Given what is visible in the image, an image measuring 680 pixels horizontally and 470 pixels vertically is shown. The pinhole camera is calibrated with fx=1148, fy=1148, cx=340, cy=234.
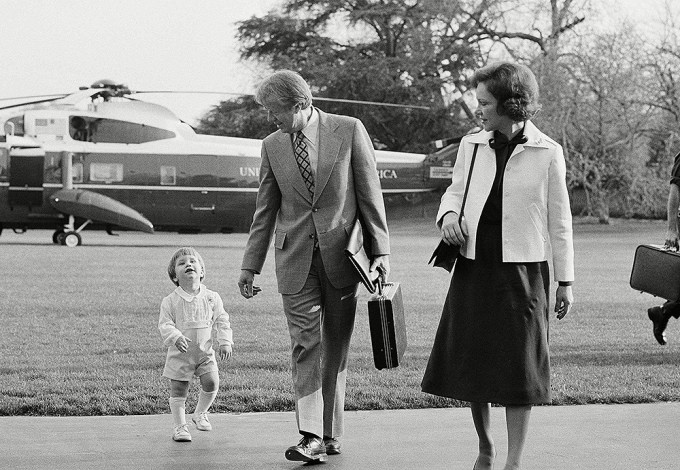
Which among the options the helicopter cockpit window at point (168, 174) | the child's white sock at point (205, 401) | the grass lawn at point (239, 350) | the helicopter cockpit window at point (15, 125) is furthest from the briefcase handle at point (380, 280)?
the helicopter cockpit window at point (15, 125)

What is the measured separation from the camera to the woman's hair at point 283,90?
17.3 ft

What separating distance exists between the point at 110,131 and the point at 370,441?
1029 inches

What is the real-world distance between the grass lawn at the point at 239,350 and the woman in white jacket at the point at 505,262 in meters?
2.16

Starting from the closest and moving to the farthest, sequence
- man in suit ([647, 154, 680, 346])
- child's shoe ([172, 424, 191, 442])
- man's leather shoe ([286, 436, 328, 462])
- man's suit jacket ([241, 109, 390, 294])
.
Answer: man's leather shoe ([286, 436, 328, 462]) → man's suit jacket ([241, 109, 390, 294]) → child's shoe ([172, 424, 191, 442]) → man in suit ([647, 154, 680, 346])

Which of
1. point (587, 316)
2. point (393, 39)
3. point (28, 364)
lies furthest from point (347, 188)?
point (393, 39)

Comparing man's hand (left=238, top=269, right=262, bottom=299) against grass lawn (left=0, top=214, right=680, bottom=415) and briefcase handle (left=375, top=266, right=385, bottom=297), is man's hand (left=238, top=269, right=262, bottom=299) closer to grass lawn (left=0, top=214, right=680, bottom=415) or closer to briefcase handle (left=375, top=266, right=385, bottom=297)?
briefcase handle (left=375, top=266, right=385, bottom=297)

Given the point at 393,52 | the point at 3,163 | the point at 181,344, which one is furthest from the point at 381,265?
the point at 393,52

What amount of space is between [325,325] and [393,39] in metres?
54.7

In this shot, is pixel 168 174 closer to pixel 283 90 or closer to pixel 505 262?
pixel 283 90

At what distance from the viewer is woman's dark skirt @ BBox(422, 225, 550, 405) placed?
15.6ft

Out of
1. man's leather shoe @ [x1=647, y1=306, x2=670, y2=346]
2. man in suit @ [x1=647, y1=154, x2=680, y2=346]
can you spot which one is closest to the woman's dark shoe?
man in suit @ [x1=647, y1=154, x2=680, y2=346]

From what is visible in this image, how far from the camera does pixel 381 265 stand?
18.3 feet

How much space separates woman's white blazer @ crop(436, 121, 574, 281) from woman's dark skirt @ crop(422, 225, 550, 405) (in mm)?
58

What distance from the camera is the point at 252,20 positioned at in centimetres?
6019
